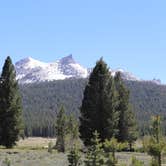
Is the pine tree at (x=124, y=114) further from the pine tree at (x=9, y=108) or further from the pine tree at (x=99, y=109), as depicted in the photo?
the pine tree at (x=99, y=109)

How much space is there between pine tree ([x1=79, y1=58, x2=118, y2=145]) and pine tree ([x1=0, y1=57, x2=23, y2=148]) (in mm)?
9689

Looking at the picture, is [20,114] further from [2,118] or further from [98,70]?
[98,70]

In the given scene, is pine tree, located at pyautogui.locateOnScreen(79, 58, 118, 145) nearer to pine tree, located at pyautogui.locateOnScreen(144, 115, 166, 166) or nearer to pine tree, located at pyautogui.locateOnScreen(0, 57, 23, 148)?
pine tree, located at pyautogui.locateOnScreen(0, 57, 23, 148)

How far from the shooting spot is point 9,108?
60.4 metres

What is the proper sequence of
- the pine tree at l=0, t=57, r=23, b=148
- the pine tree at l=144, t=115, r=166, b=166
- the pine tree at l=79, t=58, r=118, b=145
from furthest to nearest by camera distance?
the pine tree at l=0, t=57, r=23, b=148, the pine tree at l=79, t=58, r=118, b=145, the pine tree at l=144, t=115, r=166, b=166

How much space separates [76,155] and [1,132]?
2954 centimetres

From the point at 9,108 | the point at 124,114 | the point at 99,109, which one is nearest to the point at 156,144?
the point at 99,109

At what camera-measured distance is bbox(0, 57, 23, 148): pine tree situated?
2359 inches

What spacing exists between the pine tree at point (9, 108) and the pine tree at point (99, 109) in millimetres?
9689

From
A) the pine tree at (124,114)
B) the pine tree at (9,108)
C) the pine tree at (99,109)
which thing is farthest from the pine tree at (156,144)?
the pine tree at (124,114)

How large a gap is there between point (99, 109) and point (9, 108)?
11.9 meters

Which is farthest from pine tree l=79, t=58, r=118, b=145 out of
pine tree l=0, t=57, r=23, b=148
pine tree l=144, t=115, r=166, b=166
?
pine tree l=144, t=115, r=166, b=166

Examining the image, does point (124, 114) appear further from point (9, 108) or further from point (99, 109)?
point (99, 109)

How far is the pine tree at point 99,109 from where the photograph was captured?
53.5m
